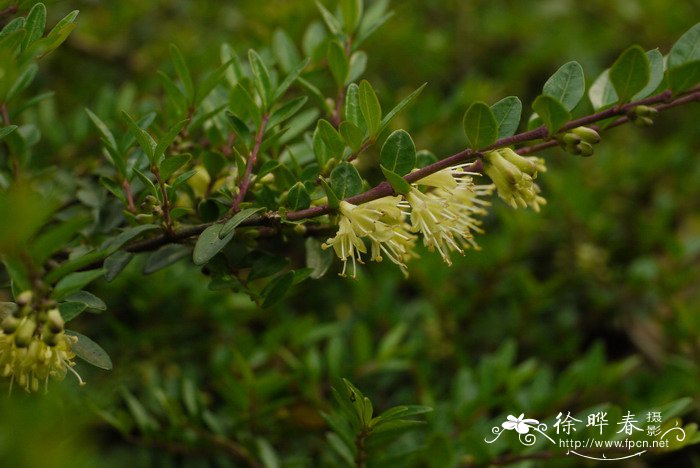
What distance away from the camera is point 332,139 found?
3.07ft

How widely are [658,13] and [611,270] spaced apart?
42.7 inches

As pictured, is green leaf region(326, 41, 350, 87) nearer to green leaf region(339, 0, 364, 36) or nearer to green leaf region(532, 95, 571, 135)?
green leaf region(339, 0, 364, 36)

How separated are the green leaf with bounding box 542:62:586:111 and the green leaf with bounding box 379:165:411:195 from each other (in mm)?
264

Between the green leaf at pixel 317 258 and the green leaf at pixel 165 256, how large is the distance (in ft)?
0.65

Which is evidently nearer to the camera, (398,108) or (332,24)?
(398,108)

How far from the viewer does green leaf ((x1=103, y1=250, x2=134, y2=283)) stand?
92cm

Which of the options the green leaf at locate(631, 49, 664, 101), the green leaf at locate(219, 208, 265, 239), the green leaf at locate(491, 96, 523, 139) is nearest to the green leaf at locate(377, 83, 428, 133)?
the green leaf at locate(491, 96, 523, 139)

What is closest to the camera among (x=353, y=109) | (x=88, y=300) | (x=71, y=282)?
(x=71, y=282)

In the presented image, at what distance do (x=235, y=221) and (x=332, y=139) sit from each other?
0.19m

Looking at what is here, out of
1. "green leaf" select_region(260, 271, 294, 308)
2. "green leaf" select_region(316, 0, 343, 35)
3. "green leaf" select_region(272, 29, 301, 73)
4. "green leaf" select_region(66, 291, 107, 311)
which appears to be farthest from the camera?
"green leaf" select_region(272, 29, 301, 73)

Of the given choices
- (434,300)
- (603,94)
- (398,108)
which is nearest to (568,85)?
(603,94)

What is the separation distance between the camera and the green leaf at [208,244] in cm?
85

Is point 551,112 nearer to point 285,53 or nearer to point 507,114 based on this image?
point 507,114

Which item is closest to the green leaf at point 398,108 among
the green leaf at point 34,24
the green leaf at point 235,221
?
the green leaf at point 235,221
